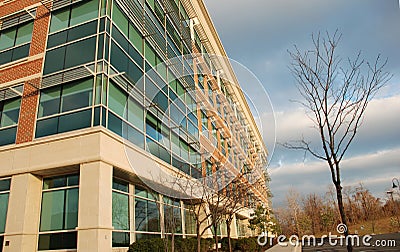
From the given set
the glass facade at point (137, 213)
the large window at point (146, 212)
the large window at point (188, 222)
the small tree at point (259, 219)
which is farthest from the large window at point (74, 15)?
the small tree at point (259, 219)

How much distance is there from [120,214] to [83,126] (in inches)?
131

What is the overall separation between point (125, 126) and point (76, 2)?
18.3ft

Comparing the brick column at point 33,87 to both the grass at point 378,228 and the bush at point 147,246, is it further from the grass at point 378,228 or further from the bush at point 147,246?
the grass at point 378,228

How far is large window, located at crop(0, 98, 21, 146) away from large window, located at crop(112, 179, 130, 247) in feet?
14.2

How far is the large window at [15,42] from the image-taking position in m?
13.2

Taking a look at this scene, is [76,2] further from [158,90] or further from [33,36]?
[158,90]

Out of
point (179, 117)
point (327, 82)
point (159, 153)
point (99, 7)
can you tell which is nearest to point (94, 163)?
point (159, 153)

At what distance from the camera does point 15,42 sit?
1373cm

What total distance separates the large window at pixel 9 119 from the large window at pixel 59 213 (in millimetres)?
2604

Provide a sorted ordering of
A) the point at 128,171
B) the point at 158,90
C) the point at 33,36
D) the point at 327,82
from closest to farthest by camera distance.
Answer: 1. the point at 327,82
2. the point at 128,171
3. the point at 33,36
4. the point at 158,90

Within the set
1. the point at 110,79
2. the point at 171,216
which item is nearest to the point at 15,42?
the point at 110,79

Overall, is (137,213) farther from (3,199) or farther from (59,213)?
(3,199)

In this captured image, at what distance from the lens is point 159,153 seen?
14.1 metres

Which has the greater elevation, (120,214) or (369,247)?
(120,214)
